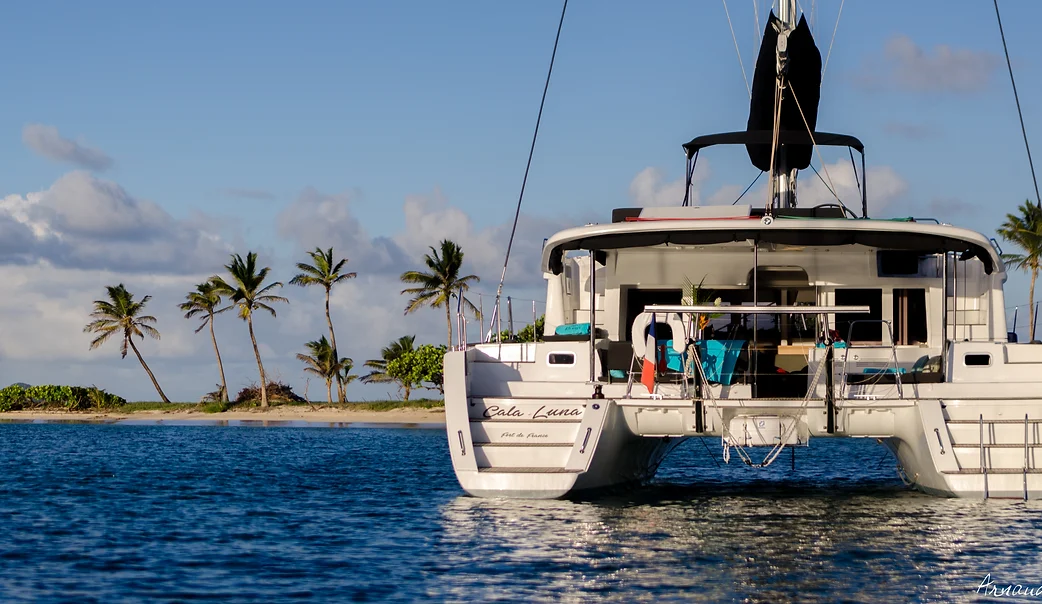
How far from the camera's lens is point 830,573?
9695 mm

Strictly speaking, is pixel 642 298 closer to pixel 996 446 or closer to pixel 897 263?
pixel 897 263

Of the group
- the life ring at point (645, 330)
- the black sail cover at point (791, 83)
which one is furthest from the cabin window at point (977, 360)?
the black sail cover at point (791, 83)

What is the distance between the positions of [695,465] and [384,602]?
15.2 metres

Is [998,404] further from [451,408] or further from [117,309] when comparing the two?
[117,309]

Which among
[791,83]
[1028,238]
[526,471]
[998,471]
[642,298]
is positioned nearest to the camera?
[998,471]

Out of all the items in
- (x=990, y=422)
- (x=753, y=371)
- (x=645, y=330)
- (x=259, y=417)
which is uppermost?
(x=645, y=330)

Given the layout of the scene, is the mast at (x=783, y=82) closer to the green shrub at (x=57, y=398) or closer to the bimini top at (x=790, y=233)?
the bimini top at (x=790, y=233)

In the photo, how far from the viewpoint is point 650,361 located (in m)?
12.9

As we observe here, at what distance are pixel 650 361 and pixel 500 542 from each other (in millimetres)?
2867

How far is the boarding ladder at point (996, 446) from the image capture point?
12555mm

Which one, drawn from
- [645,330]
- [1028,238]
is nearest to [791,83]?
[645,330]

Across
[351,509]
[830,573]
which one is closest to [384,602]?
[830,573]

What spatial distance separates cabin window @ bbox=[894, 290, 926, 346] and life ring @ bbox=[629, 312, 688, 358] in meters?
4.21

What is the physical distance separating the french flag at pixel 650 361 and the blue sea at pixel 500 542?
144cm
